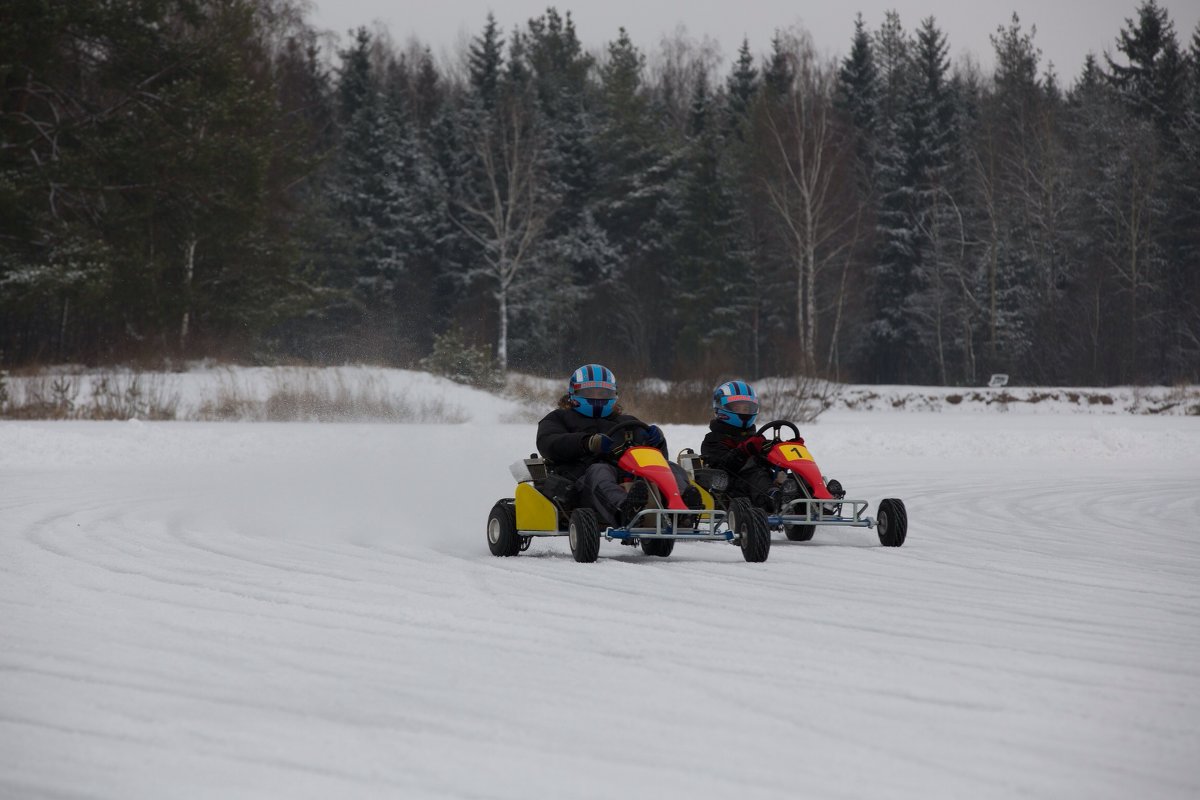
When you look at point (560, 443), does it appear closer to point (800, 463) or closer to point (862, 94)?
point (800, 463)

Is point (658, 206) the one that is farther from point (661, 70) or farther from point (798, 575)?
point (798, 575)

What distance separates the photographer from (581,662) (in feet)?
16.2

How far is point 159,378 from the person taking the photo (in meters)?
29.2

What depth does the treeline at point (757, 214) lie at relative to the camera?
4625 cm

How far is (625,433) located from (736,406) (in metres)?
1.81

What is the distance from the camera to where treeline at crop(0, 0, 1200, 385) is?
46.2m

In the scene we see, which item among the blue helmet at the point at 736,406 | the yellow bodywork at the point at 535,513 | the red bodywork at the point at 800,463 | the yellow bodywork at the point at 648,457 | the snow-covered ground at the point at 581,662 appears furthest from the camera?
the blue helmet at the point at 736,406

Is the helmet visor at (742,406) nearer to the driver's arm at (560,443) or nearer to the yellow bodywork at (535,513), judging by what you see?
the driver's arm at (560,443)

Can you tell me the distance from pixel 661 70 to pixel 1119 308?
108 ft

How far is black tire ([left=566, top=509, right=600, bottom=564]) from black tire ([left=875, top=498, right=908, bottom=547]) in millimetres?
2528

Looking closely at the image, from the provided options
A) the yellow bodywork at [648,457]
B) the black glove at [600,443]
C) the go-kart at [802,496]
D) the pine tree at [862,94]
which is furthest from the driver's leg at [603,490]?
the pine tree at [862,94]

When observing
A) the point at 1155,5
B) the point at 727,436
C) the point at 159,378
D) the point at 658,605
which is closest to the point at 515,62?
the point at 1155,5

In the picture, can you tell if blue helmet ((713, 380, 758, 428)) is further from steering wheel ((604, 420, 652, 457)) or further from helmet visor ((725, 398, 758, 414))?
steering wheel ((604, 420, 652, 457))

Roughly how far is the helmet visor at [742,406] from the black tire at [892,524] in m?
1.50
